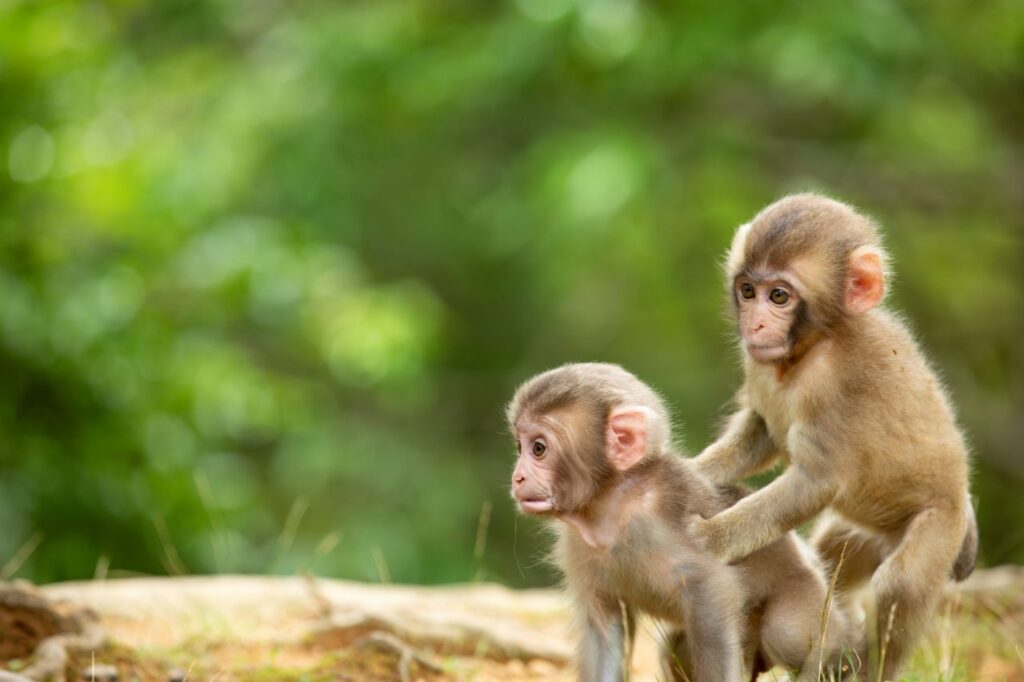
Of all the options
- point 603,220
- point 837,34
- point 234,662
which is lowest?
point 234,662

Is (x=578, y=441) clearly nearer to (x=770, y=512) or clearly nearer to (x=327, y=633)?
(x=770, y=512)

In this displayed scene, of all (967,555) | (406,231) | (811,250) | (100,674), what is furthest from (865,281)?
(406,231)

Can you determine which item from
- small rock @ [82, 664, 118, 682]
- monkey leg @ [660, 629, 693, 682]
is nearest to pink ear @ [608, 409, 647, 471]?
monkey leg @ [660, 629, 693, 682]

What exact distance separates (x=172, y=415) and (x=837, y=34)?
5.32 metres

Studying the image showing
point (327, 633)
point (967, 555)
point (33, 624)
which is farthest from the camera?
point (327, 633)

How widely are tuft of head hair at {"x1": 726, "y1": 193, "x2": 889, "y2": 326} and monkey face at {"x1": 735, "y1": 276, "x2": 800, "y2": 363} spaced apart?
38mm

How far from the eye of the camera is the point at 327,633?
6.49m

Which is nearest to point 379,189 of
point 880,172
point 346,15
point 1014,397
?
point 346,15

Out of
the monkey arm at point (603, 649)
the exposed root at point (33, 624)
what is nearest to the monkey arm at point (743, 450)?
the monkey arm at point (603, 649)

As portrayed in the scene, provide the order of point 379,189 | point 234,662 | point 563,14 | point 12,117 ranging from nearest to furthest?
point 234,662 < point 12,117 < point 563,14 < point 379,189

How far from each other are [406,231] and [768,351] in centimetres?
1217

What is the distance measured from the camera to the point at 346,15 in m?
12.7

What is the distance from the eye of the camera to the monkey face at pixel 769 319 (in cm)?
513

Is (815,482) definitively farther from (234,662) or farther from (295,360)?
(295,360)
